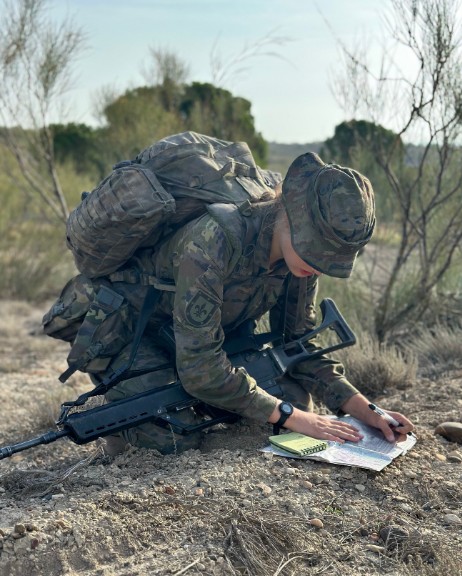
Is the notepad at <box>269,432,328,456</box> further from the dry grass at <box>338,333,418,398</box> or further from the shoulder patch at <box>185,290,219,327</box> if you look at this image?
the dry grass at <box>338,333,418,398</box>

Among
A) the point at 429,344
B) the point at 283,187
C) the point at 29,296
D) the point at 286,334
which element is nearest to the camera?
the point at 283,187

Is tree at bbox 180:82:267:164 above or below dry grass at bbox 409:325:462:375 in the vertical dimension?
above

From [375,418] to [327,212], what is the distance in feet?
3.37

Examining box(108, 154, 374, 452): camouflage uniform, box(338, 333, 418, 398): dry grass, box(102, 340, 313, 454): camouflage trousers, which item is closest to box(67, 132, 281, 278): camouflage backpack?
box(108, 154, 374, 452): camouflage uniform

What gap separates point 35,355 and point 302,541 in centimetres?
527

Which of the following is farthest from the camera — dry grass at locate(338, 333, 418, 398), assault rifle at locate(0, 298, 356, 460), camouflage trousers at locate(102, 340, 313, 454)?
dry grass at locate(338, 333, 418, 398)

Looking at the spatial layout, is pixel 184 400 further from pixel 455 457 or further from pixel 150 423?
pixel 455 457

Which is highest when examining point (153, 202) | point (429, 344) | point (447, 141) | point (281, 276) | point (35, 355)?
point (447, 141)

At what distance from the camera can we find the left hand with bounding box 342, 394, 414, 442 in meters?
3.35

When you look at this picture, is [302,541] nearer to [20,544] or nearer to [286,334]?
[20,544]

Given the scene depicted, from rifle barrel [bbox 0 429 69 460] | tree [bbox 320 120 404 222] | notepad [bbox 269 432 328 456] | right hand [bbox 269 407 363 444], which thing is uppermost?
tree [bbox 320 120 404 222]

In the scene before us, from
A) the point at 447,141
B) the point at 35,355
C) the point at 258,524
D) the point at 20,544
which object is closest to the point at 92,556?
the point at 20,544

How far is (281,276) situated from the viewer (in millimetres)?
3484

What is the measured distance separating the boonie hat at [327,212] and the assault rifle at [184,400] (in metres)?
0.66
